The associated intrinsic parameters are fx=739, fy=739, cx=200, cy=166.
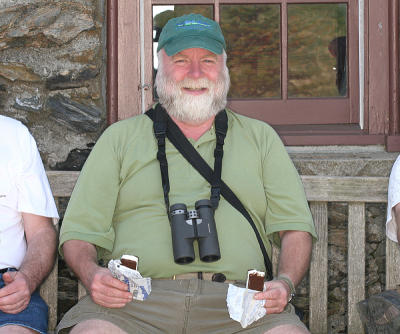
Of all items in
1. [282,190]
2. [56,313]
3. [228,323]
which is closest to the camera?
[228,323]

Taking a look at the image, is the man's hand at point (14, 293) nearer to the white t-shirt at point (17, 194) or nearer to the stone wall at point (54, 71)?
the white t-shirt at point (17, 194)

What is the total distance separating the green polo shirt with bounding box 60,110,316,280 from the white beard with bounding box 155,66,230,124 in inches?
4.1

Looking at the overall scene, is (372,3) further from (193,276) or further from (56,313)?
(56,313)

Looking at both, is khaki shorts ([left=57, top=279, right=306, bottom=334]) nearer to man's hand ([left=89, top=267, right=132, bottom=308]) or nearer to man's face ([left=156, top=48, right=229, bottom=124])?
man's hand ([left=89, top=267, right=132, bottom=308])

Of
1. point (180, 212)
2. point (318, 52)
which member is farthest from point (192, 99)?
point (318, 52)

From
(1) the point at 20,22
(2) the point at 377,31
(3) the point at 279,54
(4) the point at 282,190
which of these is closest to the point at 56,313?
(4) the point at 282,190

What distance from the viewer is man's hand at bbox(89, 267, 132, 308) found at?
2.66m

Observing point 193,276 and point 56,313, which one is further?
point 56,313

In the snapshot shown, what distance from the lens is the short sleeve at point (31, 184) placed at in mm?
3010

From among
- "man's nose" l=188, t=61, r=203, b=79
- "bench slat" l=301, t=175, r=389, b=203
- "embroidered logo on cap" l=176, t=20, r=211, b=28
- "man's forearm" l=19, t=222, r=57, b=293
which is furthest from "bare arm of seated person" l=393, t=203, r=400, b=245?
"man's forearm" l=19, t=222, r=57, b=293

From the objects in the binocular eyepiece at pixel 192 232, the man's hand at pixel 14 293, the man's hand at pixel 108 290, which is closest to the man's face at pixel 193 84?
the binocular eyepiece at pixel 192 232

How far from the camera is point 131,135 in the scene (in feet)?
10.5

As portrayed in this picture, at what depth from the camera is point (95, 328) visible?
2648mm

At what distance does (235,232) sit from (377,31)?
162 centimetres
